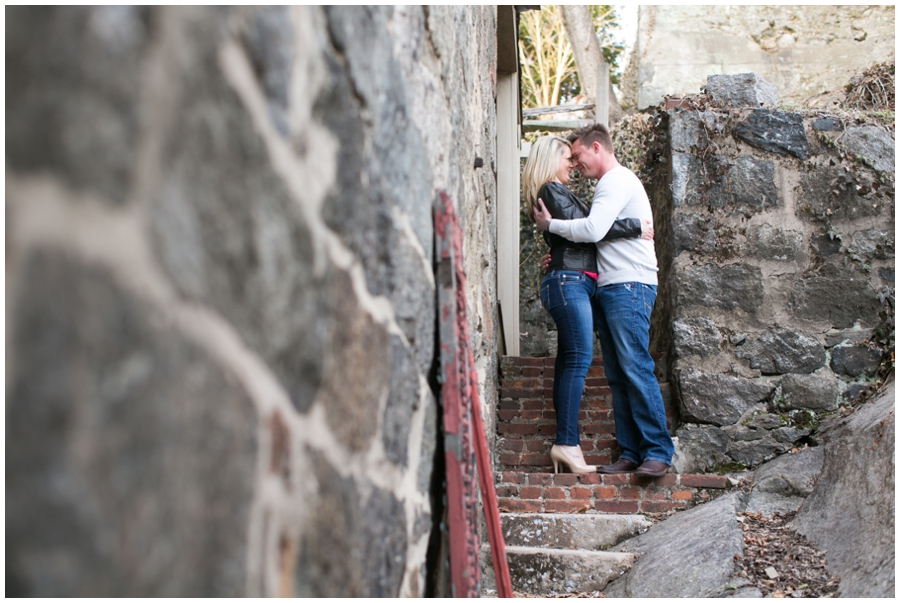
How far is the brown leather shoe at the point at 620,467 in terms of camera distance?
331 cm

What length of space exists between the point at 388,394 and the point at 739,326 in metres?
3.16

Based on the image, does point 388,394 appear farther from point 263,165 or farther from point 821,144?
point 821,144

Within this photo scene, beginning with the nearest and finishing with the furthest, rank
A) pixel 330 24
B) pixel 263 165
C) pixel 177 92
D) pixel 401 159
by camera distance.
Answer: pixel 177 92 → pixel 263 165 → pixel 330 24 → pixel 401 159

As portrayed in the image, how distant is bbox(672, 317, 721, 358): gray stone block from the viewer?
380 centimetres

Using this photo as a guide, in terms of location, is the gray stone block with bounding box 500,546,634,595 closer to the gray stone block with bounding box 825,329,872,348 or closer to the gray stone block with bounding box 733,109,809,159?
the gray stone block with bounding box 825,329,872,348

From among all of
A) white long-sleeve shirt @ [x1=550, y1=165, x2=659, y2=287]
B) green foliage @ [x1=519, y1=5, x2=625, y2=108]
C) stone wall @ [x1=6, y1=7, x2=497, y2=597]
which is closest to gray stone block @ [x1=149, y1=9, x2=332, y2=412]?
stone wall @ [x1=6, y1=7, x2=497, y2=597]

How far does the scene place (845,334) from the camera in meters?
3.77

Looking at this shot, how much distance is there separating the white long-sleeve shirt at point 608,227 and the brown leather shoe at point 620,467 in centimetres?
83

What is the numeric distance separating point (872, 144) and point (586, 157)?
5.67 ft

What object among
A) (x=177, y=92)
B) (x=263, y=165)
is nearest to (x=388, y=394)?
(x=263, y=165)

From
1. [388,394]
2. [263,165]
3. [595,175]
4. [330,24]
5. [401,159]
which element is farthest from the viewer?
[595,175]

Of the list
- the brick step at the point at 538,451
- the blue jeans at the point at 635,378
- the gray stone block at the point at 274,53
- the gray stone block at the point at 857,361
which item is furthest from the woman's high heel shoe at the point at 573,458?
the gray stone block at the point at 274,53

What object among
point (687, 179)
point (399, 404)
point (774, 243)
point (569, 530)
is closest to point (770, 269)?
point (774, 243)

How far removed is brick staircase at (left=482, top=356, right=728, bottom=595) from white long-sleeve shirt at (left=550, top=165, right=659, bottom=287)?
921mm
